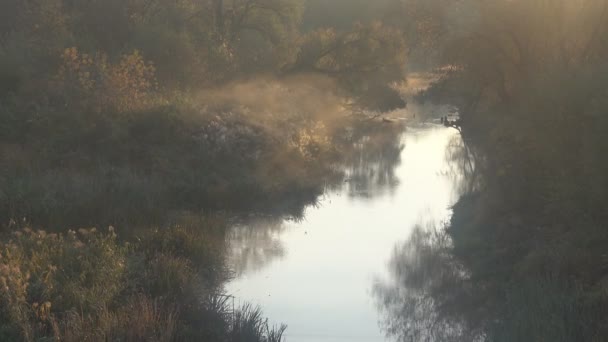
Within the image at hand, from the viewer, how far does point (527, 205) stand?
16.8 m

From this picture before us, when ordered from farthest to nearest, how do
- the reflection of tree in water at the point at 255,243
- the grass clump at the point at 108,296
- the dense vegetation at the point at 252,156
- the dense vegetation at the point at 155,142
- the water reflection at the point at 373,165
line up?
1. the water reflection at the point at 373,165
2. the reflection of tree in water at the point at 255,243
3. the dense vegetation at the point at 252,156
4. the dense vegetation at the point at 155,142
5. the grass clump at the point at 108,296

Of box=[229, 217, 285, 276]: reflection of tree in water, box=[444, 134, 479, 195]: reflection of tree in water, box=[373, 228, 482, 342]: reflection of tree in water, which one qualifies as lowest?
box=[373, 228, 482, 342]: reflection of tree in water

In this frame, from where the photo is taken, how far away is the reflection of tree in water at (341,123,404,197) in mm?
25859

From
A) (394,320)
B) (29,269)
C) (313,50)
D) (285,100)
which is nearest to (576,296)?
(394,320)

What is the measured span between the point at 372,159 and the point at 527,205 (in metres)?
14.6

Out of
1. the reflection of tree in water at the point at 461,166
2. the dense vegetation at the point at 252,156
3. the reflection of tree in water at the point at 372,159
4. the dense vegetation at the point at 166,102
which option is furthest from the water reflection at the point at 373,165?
the reflection of tree in water at the point at 461,166

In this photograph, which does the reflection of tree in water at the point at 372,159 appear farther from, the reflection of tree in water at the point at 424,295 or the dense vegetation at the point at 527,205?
the reflection of tree in water at the point at 424,295

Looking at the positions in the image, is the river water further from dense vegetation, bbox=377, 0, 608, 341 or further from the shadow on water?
dense vegetation, bbox=377, 0, 608, 341

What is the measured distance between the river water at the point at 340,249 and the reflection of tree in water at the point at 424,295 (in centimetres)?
25

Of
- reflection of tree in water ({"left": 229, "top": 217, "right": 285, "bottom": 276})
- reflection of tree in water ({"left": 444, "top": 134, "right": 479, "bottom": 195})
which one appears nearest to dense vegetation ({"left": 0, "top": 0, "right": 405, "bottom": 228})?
reflection of tree in water ({"left": 229, "top": 217, "right": 285, "bottom": 276})

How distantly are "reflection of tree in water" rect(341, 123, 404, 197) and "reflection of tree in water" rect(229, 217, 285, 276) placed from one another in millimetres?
5427

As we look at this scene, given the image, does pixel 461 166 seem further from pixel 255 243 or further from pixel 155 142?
pixel 255 243

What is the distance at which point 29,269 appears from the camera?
36.1ft

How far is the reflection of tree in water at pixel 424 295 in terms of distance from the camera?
41.6 feet
